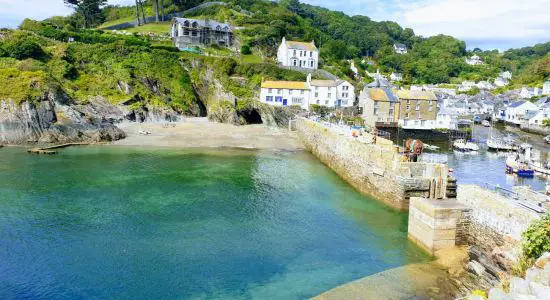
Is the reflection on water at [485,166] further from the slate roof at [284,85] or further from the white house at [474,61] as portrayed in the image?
the white house at [474,61]

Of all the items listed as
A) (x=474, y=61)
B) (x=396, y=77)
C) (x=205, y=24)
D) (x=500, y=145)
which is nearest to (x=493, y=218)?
(x=500, y=145)

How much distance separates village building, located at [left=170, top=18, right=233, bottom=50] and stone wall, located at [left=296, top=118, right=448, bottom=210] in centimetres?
5130

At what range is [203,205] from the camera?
90.7ft

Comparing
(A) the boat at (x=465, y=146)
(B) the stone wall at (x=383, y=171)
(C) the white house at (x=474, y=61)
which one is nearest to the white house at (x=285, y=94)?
(A) the boat at (x=465, y=146)

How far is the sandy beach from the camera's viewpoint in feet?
167

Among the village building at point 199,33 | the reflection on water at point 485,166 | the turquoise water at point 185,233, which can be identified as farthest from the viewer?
the village building at point 199,33

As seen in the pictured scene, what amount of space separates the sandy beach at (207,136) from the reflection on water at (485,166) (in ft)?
60.5

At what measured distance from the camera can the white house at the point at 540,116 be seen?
79.1 metres

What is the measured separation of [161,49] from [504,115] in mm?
75302

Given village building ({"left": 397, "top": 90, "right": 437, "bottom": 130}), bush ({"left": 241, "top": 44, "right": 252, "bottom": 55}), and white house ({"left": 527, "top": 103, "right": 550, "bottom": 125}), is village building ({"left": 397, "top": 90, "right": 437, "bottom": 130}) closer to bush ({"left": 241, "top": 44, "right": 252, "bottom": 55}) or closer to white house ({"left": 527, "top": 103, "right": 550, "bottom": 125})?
white house ({"left": 527, "top": 103, "right": 550, "bottom": 125})

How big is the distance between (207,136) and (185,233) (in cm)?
3254

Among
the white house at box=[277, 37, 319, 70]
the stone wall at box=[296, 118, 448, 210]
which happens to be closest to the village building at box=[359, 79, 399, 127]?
the white house at box=[277, 37, 319, 70]

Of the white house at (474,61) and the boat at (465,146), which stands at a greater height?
the white house at (474,61)

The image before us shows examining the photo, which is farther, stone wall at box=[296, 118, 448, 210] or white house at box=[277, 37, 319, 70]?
white house at box=[277, 37, 319, 70]
